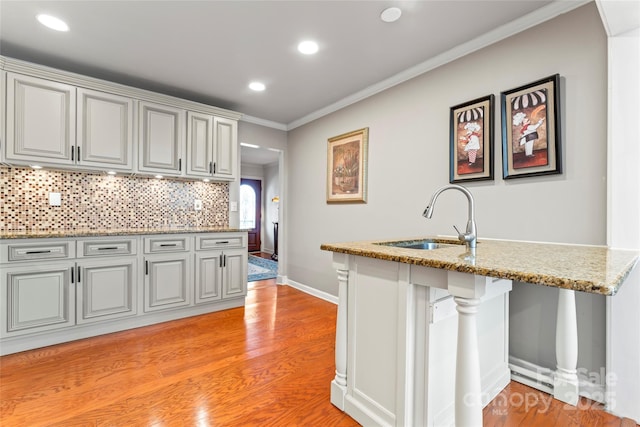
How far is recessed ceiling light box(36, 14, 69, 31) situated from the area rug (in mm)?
3619

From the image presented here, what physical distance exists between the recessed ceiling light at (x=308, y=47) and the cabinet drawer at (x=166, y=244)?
2147 millimetres

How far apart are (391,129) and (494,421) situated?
2.43 meters

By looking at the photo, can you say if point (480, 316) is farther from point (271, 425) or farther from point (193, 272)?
point (193, 272)

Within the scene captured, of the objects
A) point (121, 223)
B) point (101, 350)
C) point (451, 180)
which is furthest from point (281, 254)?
point (451, 180)

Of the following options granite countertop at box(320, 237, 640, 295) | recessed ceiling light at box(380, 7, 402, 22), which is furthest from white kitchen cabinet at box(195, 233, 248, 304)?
recessed ceiling light at box(380, 7, 402, 22)

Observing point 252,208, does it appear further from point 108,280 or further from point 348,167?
point 108,280

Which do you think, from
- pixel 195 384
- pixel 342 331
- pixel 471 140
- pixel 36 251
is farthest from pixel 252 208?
pixel 342 331

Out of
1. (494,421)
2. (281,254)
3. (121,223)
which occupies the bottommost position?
(494,421)

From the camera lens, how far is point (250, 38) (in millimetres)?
2270

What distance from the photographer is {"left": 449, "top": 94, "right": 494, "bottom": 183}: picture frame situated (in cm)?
217

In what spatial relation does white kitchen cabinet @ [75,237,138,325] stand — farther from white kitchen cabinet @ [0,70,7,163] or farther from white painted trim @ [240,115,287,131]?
white painted trim @ [240,115,287,131]

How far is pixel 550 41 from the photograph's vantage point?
1.92 metres

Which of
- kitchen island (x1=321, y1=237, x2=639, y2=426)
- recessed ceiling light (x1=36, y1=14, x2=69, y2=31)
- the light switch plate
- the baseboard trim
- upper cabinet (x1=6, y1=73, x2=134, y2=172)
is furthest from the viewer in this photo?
the light switch plate

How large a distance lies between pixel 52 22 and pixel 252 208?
6.03 metres
